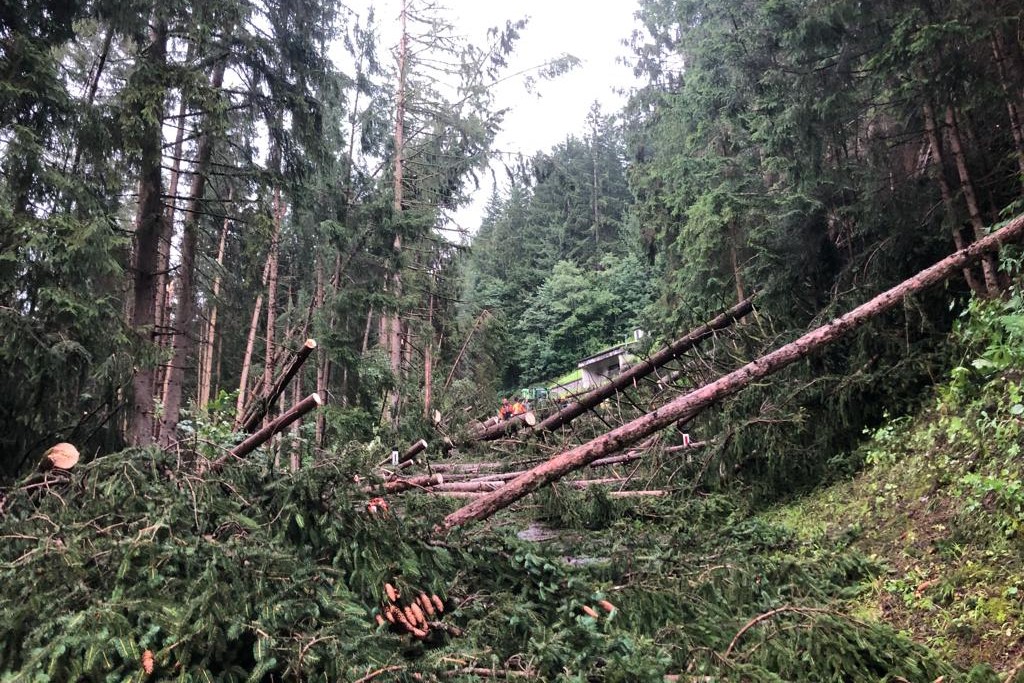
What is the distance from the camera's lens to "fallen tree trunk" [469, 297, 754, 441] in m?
6.84

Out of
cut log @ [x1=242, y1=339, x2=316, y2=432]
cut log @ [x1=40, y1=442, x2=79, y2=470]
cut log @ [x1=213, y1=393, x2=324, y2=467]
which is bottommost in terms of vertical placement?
cut log @ [x1=213, y1=393, x2=324, y2=467]

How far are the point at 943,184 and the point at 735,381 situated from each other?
313cm

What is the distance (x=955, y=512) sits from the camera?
4.31 m

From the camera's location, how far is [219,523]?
3.12 meters

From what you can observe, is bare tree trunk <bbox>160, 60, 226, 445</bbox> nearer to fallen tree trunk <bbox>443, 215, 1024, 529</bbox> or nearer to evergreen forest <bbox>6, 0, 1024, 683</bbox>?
evergreen forest <bbox>6, 0, 1024, 683</bbox>

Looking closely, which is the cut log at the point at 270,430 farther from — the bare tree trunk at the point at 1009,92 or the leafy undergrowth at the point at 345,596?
the bare tree trunk at the point at 1009,92

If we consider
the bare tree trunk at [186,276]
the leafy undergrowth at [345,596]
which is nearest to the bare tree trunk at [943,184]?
the leafy undergrowth at [345,596]

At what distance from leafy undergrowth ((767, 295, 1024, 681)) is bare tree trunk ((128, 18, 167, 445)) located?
6550 millimetres

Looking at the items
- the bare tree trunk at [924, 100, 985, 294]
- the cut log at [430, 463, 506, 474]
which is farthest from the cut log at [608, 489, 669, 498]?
the bare tree trunk at [924, 100, 985, 294]

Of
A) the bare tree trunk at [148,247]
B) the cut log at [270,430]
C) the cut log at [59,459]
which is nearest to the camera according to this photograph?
the cut log at [59,459]

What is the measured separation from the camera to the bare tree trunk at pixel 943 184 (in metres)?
5.85

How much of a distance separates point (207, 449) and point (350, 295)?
Result: 6.69 m

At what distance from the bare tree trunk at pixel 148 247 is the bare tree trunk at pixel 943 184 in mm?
7667

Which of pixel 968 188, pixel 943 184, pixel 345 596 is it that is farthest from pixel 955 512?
pixel 345 596
